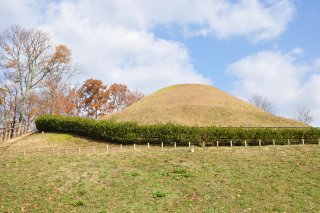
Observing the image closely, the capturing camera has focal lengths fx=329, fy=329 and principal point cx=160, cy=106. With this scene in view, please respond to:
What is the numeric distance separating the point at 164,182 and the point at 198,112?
3582 cm

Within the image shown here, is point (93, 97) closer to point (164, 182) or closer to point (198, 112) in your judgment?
point (198, 112)

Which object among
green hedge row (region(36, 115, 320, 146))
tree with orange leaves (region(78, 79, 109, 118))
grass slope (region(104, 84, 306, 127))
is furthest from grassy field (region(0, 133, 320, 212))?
tree with orange leaves (region(78, 79, 109, 118))

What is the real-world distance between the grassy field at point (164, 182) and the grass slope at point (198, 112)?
21.6m

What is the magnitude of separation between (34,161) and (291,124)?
39.5m

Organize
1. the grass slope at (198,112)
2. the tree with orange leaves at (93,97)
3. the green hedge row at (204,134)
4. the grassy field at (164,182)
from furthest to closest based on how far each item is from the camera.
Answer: the tree with orange leaves at (93,97) → the grass slope at (198,112) → the green hedge row at (204,134) → the grassy field at (164,182)

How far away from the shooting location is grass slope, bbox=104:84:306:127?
163ft

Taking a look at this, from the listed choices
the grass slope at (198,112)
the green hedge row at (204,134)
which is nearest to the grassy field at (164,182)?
the green hedge row at (204,134)

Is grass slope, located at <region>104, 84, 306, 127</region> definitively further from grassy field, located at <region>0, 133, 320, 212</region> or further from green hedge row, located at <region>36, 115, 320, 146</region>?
grassy field, located at <region>0, 133, 320, 212</region>

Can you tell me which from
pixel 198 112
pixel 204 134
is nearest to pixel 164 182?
pixel 204 134

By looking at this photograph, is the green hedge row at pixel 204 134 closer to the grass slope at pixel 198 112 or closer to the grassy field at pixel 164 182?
the grassy field at pixel 164 182

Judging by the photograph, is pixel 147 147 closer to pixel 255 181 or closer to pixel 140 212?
pixel 255 181

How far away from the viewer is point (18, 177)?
20812 millimetres

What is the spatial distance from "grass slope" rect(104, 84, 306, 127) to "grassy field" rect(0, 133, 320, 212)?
2160 cm

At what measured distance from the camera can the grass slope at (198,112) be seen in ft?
163
